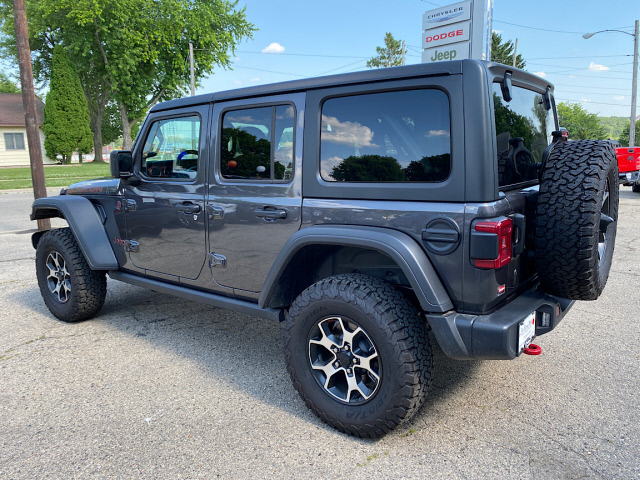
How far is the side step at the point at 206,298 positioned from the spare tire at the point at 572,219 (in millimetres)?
1605

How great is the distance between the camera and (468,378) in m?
3.28

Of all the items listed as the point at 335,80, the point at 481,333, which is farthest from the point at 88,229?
the point at 481,333

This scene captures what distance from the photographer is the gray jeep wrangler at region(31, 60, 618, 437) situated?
2.34 m

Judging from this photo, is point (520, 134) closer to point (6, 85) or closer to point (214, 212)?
point (214, 212)

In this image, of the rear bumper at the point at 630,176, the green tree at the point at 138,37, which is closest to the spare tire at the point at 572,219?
the rear bumper at the point at 630,176

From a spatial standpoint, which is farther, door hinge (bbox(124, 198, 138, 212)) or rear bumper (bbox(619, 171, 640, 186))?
rear bumper (bbox(619, 171, 640, 186))

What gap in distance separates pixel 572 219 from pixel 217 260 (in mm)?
2186

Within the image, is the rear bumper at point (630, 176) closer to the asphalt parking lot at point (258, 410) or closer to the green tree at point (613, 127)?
the asphalt parking lot at point (258, 410)

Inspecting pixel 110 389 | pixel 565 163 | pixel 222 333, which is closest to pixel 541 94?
pixel 565 163

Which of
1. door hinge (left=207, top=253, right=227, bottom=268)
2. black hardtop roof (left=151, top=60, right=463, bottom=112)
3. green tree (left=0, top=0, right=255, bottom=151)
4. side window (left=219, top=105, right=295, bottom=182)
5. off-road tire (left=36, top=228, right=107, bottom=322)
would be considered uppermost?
green tree (left=0, top=0, right=255, bottom=151)

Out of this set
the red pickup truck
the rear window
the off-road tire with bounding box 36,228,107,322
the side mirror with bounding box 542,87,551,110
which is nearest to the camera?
the rear window

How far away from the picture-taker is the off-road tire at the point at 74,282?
421 centimetres

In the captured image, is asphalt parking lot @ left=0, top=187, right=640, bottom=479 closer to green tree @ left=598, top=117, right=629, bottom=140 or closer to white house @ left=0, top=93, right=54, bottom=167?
white house @ left=0, top=93, right=54, bottom=167

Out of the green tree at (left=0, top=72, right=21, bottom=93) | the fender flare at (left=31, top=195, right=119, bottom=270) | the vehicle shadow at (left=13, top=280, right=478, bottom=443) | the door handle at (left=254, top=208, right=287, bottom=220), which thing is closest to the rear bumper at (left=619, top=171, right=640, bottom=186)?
the vehicle shadow at (left=13, top=280, right=478, bottom=443)
